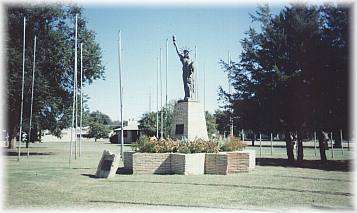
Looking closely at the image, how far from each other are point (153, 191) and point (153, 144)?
5.00 metres

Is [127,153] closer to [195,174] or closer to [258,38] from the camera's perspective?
[195,174]

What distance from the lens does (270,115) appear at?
2131 centimetres

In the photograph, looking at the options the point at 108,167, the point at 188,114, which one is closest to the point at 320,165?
the point at 188,114

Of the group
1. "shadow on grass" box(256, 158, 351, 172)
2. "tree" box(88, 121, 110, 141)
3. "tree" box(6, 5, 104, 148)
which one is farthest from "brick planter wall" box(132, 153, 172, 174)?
"tree" box(88, 121, 110, 141)

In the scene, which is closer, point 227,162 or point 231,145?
point 227,162

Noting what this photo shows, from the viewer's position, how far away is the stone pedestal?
1675cm

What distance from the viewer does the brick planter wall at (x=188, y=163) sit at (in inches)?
532

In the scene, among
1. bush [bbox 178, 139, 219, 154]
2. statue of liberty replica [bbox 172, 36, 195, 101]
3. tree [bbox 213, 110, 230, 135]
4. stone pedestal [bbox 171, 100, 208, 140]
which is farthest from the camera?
tree [bbox 213, 110, 230, 135]

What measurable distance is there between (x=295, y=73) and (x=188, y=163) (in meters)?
10.3

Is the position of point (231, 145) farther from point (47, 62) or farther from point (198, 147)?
point (47, 62)

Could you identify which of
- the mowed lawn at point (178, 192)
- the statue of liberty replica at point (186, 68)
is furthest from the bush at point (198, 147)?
the statue of liberty replica at point (186, 68)

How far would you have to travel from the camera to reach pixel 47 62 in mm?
28297

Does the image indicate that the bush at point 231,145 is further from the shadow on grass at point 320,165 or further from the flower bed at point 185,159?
the shadow on grass at point 320,165

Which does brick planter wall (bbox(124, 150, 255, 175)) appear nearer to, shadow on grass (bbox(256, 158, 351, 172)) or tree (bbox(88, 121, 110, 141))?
shadow on grass (bbox(256, 158, 351, 172))
